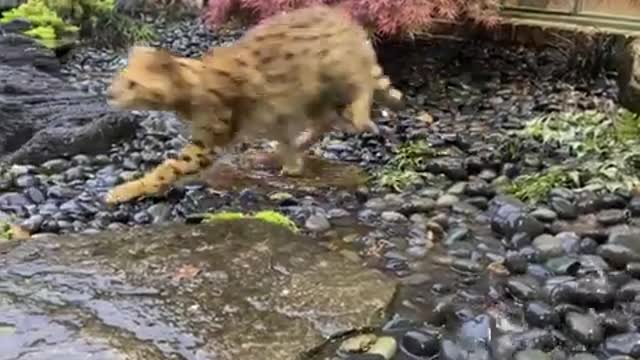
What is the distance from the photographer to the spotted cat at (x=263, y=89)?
14.9 feet

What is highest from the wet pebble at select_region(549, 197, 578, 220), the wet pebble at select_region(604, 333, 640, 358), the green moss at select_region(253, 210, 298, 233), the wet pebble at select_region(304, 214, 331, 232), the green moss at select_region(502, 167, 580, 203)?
the wet pebble at select_region(604, 333, 640, 358)

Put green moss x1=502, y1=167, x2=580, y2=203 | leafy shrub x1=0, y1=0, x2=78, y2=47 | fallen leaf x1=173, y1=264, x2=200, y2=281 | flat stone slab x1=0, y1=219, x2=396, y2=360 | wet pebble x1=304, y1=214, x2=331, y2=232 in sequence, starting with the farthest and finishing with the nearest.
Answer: leafy shrub x1=0, y1=0, x2=78, y2=47
green moss x1=502, y1=167, x2=580, y2=203
wet pebble x1=304, y1=214, x2=331, y2=232
fallen leaf x1=173, y1=264, x2=200, y2=281
flat stone slab x1=0, y1=219, x2=396, y2=360

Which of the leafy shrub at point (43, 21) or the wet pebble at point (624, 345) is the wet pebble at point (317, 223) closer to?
the wet pebble at point (624, 345)

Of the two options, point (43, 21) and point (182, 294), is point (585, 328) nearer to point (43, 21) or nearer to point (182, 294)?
point (182, 294)

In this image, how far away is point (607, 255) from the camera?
4082 millimetres

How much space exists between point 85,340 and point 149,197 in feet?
6.07

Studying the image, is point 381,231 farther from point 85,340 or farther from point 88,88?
point 88,88

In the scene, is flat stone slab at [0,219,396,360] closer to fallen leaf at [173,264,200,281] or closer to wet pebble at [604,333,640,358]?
fallen leaf at [173,264,200,281]

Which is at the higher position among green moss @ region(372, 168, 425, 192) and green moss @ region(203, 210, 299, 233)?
green moss @ region(203, 210, 299, 233)

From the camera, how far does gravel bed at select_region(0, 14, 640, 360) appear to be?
349 cm

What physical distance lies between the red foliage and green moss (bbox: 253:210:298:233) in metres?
3.62

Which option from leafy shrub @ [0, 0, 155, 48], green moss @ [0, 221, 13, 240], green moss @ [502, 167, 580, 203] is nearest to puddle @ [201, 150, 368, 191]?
green moss @ [502, 167, 580, 203]

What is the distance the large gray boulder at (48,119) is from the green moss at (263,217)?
6.45ft

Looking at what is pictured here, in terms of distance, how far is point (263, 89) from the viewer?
194 inches
